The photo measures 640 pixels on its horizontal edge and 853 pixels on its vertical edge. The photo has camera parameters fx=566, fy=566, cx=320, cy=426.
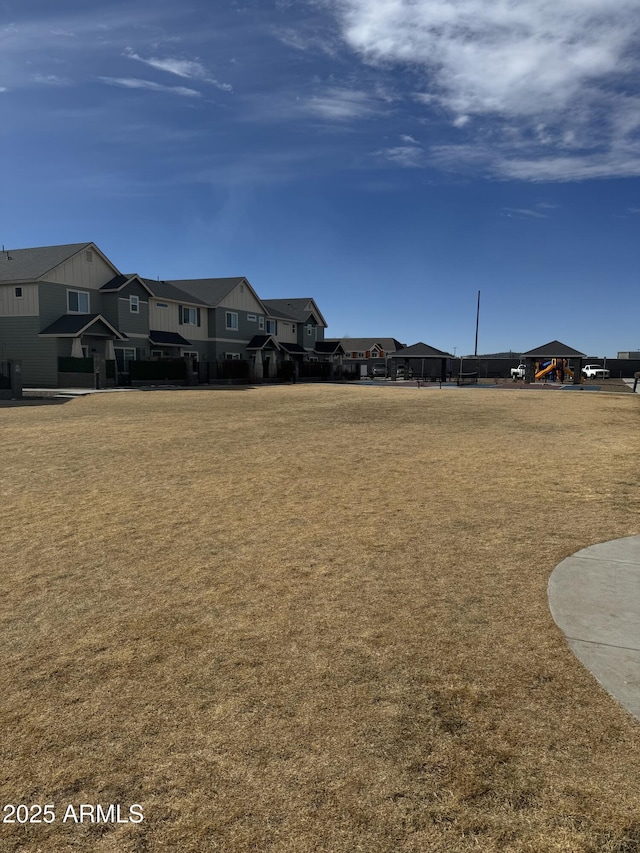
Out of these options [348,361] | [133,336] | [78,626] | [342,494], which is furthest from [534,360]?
[78,626]

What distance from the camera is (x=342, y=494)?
816cm

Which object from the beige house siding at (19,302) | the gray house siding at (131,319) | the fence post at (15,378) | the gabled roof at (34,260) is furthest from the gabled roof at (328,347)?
the fence post at (15,378)

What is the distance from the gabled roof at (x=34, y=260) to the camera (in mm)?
37531

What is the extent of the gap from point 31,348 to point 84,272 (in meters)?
6.77

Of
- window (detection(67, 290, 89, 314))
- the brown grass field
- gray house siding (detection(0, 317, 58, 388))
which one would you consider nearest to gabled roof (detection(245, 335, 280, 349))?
window (detection(67, 290, 89, 314))

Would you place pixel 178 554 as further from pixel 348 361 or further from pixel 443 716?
pixel 348 361

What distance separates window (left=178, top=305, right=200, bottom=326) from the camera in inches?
1959

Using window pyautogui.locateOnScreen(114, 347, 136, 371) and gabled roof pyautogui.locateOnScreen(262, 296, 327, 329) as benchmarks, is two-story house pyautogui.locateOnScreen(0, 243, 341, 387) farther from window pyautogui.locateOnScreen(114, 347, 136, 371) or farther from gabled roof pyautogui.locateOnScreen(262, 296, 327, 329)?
gabled roof pyautogui.locateOnScreen(262, 296, 327, 329)

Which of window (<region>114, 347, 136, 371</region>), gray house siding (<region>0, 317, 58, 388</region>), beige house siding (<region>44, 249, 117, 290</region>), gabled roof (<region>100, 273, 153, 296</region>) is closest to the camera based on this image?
gray house siding (<region>0, 317, 58, 388</region>)

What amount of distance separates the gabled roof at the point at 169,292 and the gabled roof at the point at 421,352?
27620mm

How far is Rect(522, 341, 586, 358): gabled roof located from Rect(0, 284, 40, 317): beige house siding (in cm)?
5280

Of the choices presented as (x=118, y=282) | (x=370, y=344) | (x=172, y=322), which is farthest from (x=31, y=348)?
(x=370, y=344)

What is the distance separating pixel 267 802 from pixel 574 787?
1.39 metres

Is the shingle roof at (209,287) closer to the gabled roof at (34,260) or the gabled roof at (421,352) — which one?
the gabled roof at (34,260)
